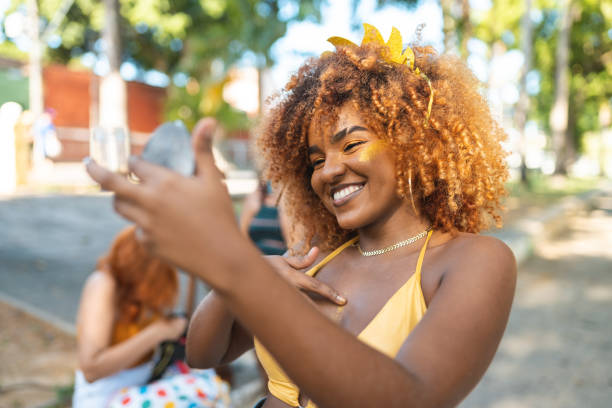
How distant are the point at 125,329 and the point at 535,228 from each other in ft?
33.5

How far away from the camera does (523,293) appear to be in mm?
7004

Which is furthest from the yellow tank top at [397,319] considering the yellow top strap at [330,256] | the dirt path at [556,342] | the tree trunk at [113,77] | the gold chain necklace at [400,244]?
the tree trunk at [113,77]

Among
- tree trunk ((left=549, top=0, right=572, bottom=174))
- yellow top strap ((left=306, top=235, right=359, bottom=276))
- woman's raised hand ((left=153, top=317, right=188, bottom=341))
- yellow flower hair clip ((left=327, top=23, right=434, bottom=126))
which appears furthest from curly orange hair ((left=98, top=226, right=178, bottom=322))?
tree trunk ((left=549, top=0, right=572, bottom=174))

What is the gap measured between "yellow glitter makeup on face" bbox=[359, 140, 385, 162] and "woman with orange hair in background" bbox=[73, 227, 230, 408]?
1532 mm

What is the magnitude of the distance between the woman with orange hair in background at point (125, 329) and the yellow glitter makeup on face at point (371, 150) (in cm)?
153

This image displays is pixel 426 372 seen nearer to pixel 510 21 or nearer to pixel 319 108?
pixel 319 108

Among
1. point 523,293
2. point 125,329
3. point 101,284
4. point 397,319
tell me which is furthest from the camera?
point 523,293

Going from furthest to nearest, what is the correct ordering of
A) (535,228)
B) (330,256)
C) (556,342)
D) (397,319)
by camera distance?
(535,228) → (556,342) → (330,256) → (397,319)

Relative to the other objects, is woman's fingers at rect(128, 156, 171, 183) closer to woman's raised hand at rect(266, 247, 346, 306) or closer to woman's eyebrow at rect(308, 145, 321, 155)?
woman's raised hand at rect(266, 247, 346, 306)

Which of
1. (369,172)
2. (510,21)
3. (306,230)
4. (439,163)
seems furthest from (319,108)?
(510,21)

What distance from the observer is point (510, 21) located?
92.4 ft

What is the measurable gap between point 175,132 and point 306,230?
912 mm

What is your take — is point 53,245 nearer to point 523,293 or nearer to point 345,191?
point 523,293

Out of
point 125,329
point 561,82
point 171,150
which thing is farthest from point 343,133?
point 561,82
